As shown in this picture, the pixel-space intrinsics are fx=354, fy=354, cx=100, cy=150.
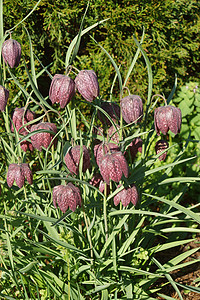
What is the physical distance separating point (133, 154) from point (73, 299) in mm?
613

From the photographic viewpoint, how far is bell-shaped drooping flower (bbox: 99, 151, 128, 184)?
1.12 metres

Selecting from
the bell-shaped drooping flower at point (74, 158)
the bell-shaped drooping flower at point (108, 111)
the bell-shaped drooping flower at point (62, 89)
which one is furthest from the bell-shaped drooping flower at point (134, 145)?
the bell-shaped drooping flower at point (62, 89)

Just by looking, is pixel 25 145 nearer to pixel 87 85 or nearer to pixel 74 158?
pixel 74 158

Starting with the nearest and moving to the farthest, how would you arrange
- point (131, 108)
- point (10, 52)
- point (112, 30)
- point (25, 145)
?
point (131, 108)
point (10, 52)
point (25, 145)
point (112, 30)

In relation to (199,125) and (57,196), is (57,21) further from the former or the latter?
(57,196)

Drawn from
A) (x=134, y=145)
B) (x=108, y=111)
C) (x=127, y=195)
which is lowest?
(x=127, y=195)

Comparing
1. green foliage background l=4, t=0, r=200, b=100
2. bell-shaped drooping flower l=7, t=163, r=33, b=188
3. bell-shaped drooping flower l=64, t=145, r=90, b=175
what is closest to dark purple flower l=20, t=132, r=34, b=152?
bell-shaped drooping flower l=7, t=163, r=33, b=188

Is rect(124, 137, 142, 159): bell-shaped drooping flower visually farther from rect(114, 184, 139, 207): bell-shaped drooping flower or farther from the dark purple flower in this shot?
the dark purple flower

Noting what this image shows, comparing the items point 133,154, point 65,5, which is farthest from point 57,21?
point 133,154

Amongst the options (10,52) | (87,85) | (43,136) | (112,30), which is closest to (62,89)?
(87,85)

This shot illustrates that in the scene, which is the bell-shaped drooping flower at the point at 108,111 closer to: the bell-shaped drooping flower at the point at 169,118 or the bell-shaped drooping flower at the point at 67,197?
the bell-shaped drooping flower at the point at 169,118

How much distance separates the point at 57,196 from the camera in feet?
3.86

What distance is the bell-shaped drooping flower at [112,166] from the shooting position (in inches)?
44.0

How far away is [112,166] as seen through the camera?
1.11 meters
